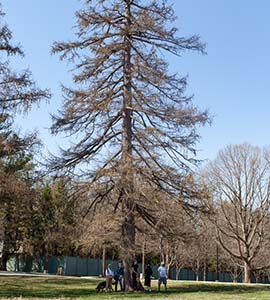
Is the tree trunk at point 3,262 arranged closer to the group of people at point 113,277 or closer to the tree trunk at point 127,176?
the group of people at point 113,277

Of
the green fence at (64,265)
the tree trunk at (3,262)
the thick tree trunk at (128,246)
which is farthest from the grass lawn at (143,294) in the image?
the tree trunk at (3,262)

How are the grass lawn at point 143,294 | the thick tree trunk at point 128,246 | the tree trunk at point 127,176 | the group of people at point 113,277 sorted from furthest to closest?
the group of people at point 113,277, the thick tree trunk at point 128,246, the tree trunk at point 127,176, the grass lawn at point 143,294

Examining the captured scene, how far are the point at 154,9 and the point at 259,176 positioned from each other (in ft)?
79.8

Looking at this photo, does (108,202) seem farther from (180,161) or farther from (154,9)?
(154,9)

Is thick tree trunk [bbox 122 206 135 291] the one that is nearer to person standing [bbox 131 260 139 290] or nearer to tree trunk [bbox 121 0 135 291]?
tree trunk [bbox 121 0 135 291]

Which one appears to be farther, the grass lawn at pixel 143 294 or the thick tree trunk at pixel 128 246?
the thick tree trunk at pixel 128 246

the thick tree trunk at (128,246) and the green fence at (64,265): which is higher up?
the thick tree trunk at (128,246)

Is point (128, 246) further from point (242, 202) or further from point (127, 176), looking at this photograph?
point (242, 202)

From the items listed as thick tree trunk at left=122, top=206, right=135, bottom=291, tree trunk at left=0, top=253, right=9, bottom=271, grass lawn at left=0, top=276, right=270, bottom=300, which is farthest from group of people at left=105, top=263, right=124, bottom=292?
tree trunk at left=0, top=253, right=9, bottom=271

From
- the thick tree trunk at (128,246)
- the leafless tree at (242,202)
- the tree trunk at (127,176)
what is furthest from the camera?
the leafless tree at (242,202)

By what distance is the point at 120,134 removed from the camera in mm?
24500

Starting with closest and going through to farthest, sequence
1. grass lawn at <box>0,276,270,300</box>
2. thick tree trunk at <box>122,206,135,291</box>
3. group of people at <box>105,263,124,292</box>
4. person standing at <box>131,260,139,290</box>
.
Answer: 1. grass lawn at <box>0,276,270,300</box>
2. thick tree trunk at <box>122,206,135,291</box>
3. person standing at <box>131,260,139,290</box>
4. group of people at <box>105,263,124,292</box>

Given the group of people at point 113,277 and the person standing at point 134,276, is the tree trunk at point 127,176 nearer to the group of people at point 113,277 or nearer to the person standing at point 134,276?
the person standing at point 134,276

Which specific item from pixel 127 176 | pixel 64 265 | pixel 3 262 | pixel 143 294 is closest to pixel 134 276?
pixel 143 294
